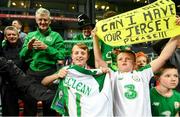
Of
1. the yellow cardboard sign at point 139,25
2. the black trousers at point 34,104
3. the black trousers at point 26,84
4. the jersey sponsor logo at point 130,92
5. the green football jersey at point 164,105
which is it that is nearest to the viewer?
the jersey sponsor logo at point 130,92

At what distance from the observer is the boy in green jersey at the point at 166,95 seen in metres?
3.77

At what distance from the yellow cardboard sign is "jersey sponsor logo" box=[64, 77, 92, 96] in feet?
1.86

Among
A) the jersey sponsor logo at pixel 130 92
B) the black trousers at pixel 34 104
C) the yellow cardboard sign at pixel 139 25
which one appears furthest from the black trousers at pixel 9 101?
the jersey sponsor logo at pixel 130 92

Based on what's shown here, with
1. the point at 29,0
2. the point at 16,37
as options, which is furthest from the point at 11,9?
the point at 16,37

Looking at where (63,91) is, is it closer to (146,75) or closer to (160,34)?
(146,75)

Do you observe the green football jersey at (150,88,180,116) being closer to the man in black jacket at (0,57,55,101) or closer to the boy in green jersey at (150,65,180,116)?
the boy in green jersey at (150,65,180,116)

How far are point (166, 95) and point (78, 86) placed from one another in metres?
0.97

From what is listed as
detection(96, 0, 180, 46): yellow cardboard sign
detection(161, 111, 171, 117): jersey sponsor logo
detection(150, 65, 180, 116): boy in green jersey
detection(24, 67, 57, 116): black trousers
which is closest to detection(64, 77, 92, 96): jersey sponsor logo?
detection(96, 0, 180, 46): yellow cardboard sign

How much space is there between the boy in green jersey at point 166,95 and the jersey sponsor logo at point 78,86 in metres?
0.73

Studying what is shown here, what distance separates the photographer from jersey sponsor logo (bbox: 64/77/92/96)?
12.0 feet

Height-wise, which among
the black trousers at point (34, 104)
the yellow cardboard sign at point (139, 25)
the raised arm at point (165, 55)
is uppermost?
the yellow cardboard sign at point (139, 25)

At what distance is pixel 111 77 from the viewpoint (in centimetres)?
375

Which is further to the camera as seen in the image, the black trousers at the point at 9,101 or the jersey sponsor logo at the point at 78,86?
the black trousers at the point at 9,101

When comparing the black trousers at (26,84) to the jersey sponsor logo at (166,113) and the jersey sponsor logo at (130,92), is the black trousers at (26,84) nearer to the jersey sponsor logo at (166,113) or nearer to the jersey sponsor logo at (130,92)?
the jersey sponsor logo at (130,92)
